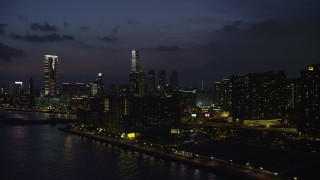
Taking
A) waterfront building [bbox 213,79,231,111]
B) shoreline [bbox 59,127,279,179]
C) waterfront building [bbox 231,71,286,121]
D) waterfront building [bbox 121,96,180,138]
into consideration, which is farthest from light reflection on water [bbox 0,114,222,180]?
waterfront building [bbox 213,79,231,111]

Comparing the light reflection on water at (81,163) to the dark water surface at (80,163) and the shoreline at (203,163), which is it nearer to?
the dark water surface at (80,163)

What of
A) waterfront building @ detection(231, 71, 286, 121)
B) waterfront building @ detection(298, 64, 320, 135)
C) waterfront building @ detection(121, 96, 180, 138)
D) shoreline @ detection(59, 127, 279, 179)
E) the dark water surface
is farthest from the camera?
waterfront building @ detection(231, 71, 286, 121)

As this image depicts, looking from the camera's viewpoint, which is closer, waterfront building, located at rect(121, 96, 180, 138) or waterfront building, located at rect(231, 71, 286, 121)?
waterfront building, located at rect(121, 96, 180, 138)

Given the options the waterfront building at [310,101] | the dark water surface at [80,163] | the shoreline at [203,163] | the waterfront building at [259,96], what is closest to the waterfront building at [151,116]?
the shoreline at [203,163]

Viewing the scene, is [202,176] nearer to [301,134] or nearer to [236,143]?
[236,143]

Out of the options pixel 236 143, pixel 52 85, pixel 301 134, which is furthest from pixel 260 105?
pixel 52 85

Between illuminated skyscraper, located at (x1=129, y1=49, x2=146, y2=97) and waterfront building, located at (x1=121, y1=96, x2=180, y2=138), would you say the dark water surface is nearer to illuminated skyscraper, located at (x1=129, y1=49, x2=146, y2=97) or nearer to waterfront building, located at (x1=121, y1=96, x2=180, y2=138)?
waterfront building, located at (x1=121, y1=96, x2=180, y2=138)
